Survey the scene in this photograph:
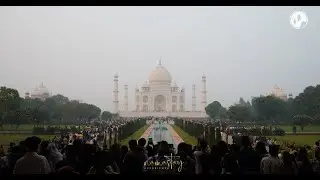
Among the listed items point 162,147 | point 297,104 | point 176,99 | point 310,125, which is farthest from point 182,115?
point 162,147

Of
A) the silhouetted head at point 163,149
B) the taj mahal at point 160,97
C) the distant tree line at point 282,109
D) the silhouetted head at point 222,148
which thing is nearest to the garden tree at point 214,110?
the taj mahal at point 160,97

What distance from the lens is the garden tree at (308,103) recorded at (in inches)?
1320

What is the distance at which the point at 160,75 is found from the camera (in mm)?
65125

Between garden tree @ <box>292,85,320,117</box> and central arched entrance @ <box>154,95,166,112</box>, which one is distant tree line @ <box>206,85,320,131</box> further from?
central arched entrance @ <box>154,95,166,112</box>

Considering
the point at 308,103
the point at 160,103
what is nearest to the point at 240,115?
the point at 308,103

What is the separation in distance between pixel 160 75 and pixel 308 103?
3171 cm

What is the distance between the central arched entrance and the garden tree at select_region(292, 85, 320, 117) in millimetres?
32145

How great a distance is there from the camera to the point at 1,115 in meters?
25.7

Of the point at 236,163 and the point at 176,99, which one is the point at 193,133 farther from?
the point at 176,99

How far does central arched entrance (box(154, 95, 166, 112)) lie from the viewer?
224 feet

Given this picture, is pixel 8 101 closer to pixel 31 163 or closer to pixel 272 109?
pixel 272 109

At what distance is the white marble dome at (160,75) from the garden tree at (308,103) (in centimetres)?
2908

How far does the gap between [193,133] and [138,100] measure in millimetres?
48185

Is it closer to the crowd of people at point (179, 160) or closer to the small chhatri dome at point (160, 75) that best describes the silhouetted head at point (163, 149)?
the crowd of people at point (179, 160)
